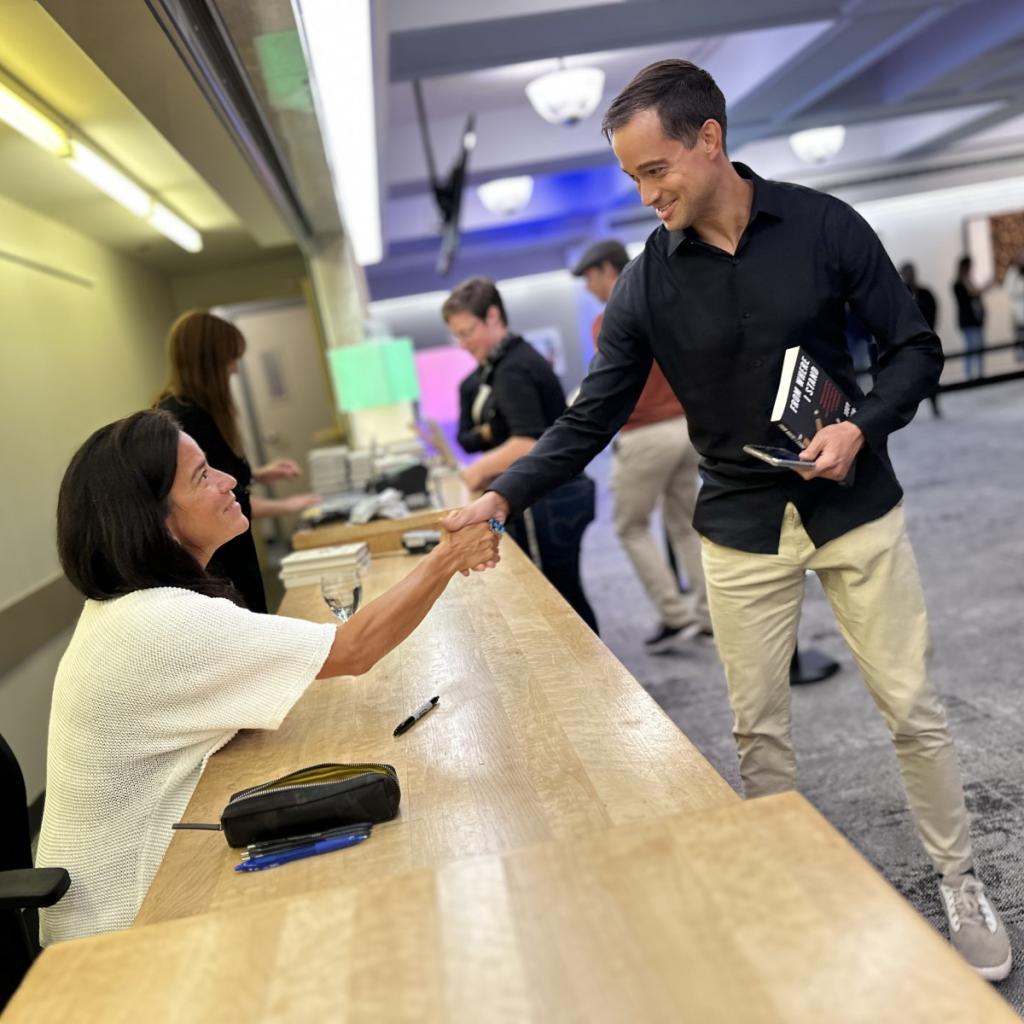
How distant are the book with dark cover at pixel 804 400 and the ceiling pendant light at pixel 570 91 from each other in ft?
17.9

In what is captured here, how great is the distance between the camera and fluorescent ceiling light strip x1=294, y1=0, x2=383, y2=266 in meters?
2.85

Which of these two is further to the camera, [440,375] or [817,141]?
[440,375]

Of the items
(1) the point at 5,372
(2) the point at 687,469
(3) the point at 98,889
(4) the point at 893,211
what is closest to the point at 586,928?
(3) the point at 98,889

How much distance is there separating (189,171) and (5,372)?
1.50 m

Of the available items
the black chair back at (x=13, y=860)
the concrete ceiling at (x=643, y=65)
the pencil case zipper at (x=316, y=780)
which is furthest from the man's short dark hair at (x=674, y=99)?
the concrete ceiling at (x=643, y=65)

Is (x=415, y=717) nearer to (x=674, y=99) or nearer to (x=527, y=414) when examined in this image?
(x=674, y=99)

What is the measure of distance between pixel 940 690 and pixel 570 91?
15.9ft

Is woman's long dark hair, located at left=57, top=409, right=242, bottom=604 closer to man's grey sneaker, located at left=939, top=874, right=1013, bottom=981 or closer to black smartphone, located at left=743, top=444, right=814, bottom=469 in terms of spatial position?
black smartphone, located at left=743, top=444, right=814, bottom=469

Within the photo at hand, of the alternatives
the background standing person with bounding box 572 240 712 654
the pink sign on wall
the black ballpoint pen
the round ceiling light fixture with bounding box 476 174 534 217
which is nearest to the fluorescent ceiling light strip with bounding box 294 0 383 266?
the background standing person with bounding box 572 240 712 654

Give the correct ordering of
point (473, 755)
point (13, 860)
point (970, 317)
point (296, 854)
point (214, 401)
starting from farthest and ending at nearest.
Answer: point (970, 317) → point (214, 401) → point (13, 860) → point (473, 755) → point (296, 854)

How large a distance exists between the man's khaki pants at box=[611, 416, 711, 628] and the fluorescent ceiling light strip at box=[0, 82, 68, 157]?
2608mm

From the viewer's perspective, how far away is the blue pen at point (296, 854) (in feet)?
4.23

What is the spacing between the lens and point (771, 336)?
6.23 ft

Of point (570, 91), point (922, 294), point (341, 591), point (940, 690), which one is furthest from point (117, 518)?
point (922, 294)
